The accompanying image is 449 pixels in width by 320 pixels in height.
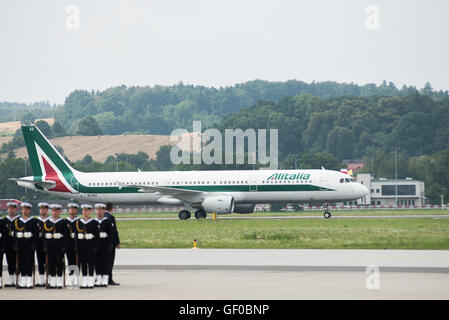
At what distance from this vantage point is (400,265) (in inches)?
949

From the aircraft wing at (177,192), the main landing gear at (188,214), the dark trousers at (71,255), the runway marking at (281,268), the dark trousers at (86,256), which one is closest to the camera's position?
the dark trousers at (86,256)

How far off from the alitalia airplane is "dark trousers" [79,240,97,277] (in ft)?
127

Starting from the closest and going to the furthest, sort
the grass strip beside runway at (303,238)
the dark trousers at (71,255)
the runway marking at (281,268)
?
the dark trousers at (71,255)
the runway marking at (281,268)
the grass strip beside runway at (303,238)

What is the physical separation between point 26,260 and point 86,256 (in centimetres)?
140

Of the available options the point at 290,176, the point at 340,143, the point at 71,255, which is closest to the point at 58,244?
the point at 71,255

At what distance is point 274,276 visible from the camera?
21875 mm

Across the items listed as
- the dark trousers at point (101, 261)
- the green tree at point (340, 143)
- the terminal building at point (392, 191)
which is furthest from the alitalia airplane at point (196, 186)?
the green tree at point (340, 143)

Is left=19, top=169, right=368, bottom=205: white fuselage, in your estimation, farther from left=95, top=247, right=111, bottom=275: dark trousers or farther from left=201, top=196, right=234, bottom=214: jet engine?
left=95, top=247, right=111, bottom=275: dark trousers

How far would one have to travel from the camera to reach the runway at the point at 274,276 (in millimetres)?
18219

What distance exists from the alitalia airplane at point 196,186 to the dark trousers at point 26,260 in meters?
38.8

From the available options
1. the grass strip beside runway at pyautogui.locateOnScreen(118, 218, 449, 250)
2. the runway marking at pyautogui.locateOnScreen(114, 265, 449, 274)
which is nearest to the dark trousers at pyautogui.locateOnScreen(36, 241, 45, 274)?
the runway marking at pyautogui.locateOnScreen(114, 265, 449, 274)

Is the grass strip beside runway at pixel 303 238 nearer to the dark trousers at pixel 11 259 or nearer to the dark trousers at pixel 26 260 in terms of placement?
the dark trousers at pixel 11 259

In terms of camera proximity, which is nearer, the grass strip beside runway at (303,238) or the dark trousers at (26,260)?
the dark trousers at (26,260)
